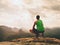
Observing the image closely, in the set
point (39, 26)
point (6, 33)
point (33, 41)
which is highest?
point (39, 26)

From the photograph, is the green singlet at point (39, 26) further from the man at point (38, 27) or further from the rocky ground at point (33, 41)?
the rocky ground at point (33, 41)

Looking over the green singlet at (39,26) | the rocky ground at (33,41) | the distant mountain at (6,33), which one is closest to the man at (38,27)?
the green singlet at (39,26)

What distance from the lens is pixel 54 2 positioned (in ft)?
16.9

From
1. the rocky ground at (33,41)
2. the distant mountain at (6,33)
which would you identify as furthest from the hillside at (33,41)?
the distant mountain at (6,33)

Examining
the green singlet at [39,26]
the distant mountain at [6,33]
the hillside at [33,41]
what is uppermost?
the green singlet at [39,26]

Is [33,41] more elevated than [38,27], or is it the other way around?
[38,27]

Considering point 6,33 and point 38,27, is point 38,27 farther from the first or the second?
point 6,33

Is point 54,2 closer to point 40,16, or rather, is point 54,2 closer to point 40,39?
point 40,16

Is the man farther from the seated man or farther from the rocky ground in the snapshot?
the rocky ground

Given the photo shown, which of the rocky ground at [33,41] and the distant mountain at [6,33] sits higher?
the distant mountain at [6,33]

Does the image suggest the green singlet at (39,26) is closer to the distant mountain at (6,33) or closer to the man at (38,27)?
the man at (38,27)

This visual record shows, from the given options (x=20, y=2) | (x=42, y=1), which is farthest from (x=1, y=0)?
(x=42, y=1)

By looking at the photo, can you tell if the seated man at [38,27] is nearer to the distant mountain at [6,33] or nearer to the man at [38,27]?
the man at [38,27]

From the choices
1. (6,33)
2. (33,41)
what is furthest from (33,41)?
(6,33)
